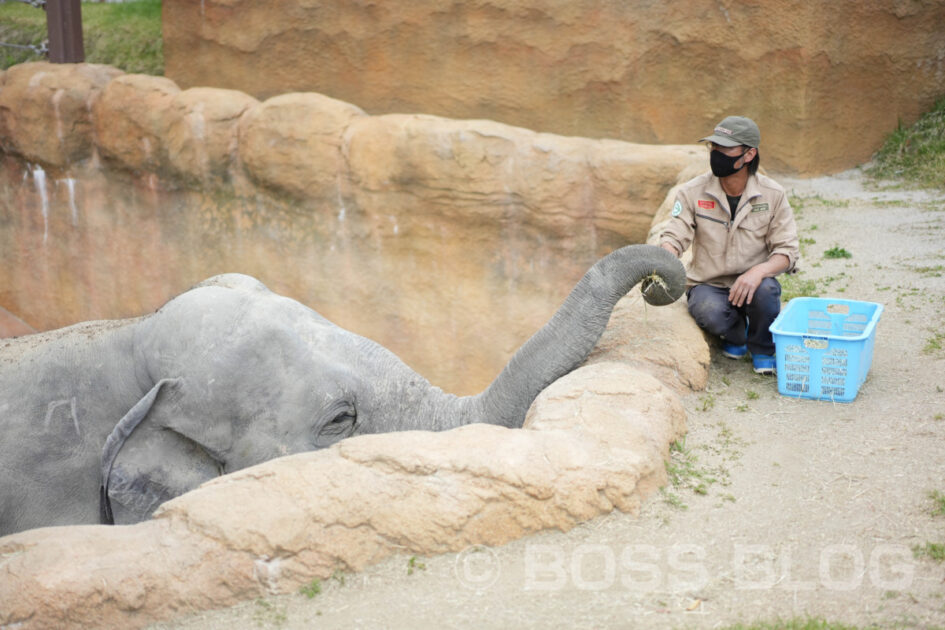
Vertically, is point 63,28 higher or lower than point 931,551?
higher

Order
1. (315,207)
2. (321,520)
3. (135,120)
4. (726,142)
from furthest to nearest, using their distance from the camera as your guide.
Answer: (135,120) < (315,207) < (726,142) < (321,520)

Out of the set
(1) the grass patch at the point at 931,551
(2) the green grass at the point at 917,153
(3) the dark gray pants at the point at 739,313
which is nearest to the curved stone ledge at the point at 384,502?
(3) the dark gray pants at the point at 739,313

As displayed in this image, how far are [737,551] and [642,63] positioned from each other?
7.56 meters

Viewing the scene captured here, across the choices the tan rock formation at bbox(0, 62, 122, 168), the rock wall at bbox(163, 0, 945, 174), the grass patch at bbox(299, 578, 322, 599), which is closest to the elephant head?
the grass patch at bbox(299, 578, 322, 599)

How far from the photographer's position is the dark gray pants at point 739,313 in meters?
5.22

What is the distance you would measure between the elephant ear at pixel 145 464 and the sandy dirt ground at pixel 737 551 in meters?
1.04

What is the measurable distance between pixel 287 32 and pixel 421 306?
160 inches

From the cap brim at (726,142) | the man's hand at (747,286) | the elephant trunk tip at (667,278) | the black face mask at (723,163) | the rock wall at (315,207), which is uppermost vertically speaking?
the cap brim at (726,142)

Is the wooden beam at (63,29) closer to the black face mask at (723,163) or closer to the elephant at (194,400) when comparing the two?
the elephant at (194,400)

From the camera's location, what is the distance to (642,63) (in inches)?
404

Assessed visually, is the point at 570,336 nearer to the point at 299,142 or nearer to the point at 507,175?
the point at 507,175

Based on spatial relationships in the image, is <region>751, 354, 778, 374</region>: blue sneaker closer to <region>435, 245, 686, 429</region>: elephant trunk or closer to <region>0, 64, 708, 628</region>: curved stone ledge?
<region>0, 64, 708, 628</region>: curved stone ledge

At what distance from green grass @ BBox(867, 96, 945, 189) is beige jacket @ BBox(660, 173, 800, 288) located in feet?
14.4

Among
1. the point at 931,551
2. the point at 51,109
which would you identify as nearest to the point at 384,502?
the point at 931,551
